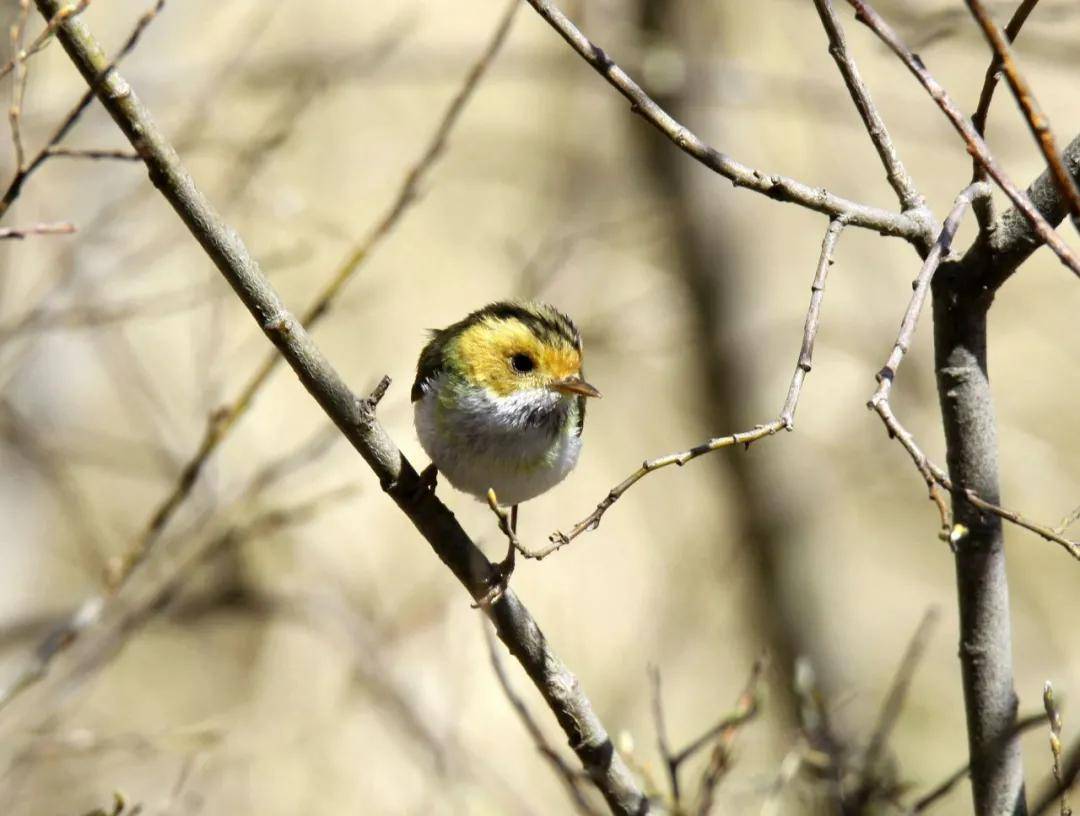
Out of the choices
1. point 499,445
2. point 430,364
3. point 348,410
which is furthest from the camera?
point 430,364

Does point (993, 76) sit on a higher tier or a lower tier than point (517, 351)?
lower

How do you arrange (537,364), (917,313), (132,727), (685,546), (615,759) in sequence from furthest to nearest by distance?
(685,546) < (132,727) < (537,364) < (615,759) < (917,313)

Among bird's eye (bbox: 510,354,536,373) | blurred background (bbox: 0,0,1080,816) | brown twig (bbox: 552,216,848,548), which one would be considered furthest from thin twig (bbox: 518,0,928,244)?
blurred background (bbox: 0,0,1080,816)

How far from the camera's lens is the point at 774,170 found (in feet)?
27.9

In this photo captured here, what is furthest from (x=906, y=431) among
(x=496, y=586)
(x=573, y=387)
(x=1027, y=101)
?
(x=573, y=387)

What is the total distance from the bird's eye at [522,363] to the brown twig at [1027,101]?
6.53 feet

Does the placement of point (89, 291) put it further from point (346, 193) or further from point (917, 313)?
point (917, 313)

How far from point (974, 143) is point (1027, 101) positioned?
0.25m

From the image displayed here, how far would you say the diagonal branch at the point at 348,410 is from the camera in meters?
2.02

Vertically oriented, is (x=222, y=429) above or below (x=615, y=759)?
above

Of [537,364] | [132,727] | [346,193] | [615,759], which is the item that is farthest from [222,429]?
[346,193]

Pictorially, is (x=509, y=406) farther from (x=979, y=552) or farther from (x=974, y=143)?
(x=974, y=143)

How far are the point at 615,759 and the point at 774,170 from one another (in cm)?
668

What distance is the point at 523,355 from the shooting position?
3393mm
